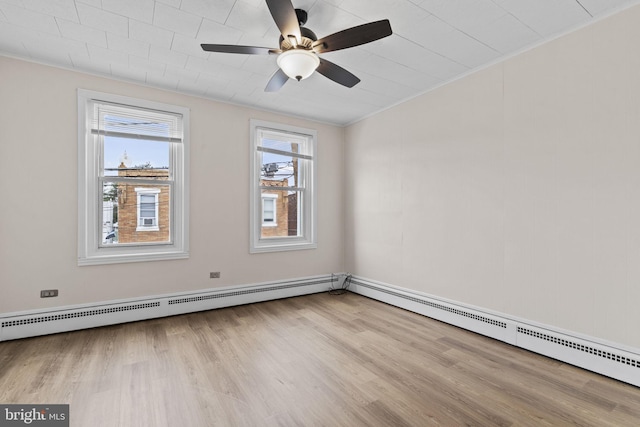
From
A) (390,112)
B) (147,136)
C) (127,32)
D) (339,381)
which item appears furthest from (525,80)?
(147,136)

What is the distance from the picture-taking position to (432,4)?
214cm

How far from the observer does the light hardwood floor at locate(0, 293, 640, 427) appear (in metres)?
1.83

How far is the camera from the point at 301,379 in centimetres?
224

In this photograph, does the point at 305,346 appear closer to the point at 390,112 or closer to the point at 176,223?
the point at 176,223

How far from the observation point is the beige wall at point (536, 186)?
222 cm

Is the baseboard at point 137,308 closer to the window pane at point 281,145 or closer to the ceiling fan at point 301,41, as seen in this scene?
the window pane at point 281,145

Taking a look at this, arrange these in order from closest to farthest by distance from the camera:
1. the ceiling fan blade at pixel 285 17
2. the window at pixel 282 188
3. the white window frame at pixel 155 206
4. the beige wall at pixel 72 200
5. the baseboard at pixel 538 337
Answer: the ceiling fan blade at pixel 285 17, the baseboard at pixel 538 337, the beige wall at pixel 72 200, the white window frame at pixel 155 206, the window at pixel 282 188

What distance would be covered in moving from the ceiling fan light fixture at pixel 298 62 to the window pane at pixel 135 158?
7.51 ft

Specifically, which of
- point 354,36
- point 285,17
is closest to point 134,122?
point 285,17

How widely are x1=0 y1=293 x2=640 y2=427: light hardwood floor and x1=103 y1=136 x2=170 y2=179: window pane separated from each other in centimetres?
175

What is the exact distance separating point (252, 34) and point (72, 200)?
254cm

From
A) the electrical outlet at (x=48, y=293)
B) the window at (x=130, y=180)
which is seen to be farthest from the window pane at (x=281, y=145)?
the electrical outlet at (x=48, y=293)

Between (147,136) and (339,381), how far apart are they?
11.1ft

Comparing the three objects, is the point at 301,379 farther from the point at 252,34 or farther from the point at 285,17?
the point at 252,34
